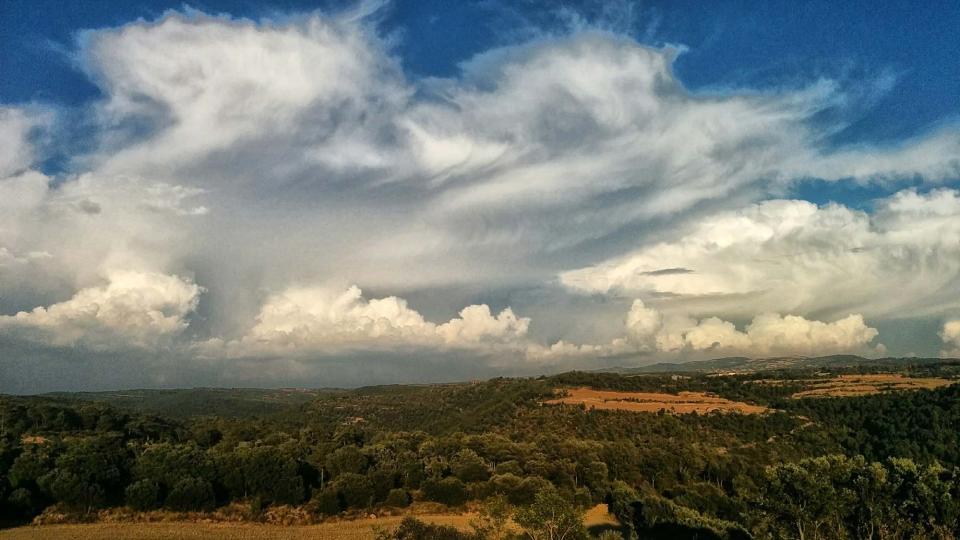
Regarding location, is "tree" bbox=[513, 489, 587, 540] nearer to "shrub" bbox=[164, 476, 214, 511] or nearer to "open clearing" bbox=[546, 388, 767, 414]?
"shrub" bbox=[164, 476, 214, 511]

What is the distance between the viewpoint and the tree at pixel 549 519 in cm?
4488

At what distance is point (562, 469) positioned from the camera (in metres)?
102

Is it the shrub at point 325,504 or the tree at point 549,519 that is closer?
the tree at point 549,519

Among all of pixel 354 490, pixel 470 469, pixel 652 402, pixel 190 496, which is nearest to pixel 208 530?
pixel 190 496

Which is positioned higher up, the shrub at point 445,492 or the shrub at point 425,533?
the shrub at point 425,533

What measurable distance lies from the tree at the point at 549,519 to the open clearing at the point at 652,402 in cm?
11703

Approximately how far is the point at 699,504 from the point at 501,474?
103 ft

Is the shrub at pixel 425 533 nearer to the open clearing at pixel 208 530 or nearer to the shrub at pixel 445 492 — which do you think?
the open clearing at pixel 208 530

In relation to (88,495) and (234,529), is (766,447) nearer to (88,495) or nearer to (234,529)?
A: (234,529)

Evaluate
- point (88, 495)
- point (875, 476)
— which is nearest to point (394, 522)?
point (88, 495)

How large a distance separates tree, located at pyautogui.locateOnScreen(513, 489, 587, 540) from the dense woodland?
5.8 inches

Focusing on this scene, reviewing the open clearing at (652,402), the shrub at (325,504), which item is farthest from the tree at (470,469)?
the open clearing at (652,402)

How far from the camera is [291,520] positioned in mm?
73125

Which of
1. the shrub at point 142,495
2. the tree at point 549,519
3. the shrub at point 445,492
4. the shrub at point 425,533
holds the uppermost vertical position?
the tree at point 549,519
